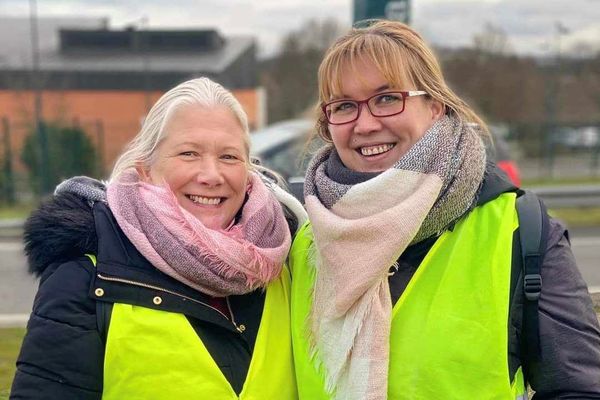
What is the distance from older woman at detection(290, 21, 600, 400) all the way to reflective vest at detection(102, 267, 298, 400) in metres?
0.18

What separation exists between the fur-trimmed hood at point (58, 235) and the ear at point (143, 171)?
18 cm

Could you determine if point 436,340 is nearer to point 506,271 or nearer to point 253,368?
point 506,271

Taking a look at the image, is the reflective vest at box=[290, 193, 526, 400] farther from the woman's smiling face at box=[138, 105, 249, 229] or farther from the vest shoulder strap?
the woman's smiling face at box=[138, 105, 249, 229]

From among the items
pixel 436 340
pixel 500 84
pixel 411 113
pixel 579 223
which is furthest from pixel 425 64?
pixel 500 84

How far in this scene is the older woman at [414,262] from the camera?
1769 mm

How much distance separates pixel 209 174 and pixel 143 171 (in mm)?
214

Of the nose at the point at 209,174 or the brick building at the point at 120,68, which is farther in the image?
the brick building at the point at 120,68

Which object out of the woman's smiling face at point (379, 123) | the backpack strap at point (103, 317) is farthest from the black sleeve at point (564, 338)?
the backpack strap at point (103, 317)

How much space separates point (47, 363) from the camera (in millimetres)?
1812

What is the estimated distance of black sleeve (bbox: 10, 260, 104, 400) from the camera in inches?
71.3

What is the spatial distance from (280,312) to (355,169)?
450mm

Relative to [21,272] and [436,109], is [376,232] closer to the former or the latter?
[436,109]

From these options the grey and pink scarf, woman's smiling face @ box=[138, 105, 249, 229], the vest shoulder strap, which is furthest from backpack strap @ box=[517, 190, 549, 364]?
woman's smiling face @ box=[138, 105, 249, 229]

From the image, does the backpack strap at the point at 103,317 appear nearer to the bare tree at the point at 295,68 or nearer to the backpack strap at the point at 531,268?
the backpack strap at the point at 531,268
